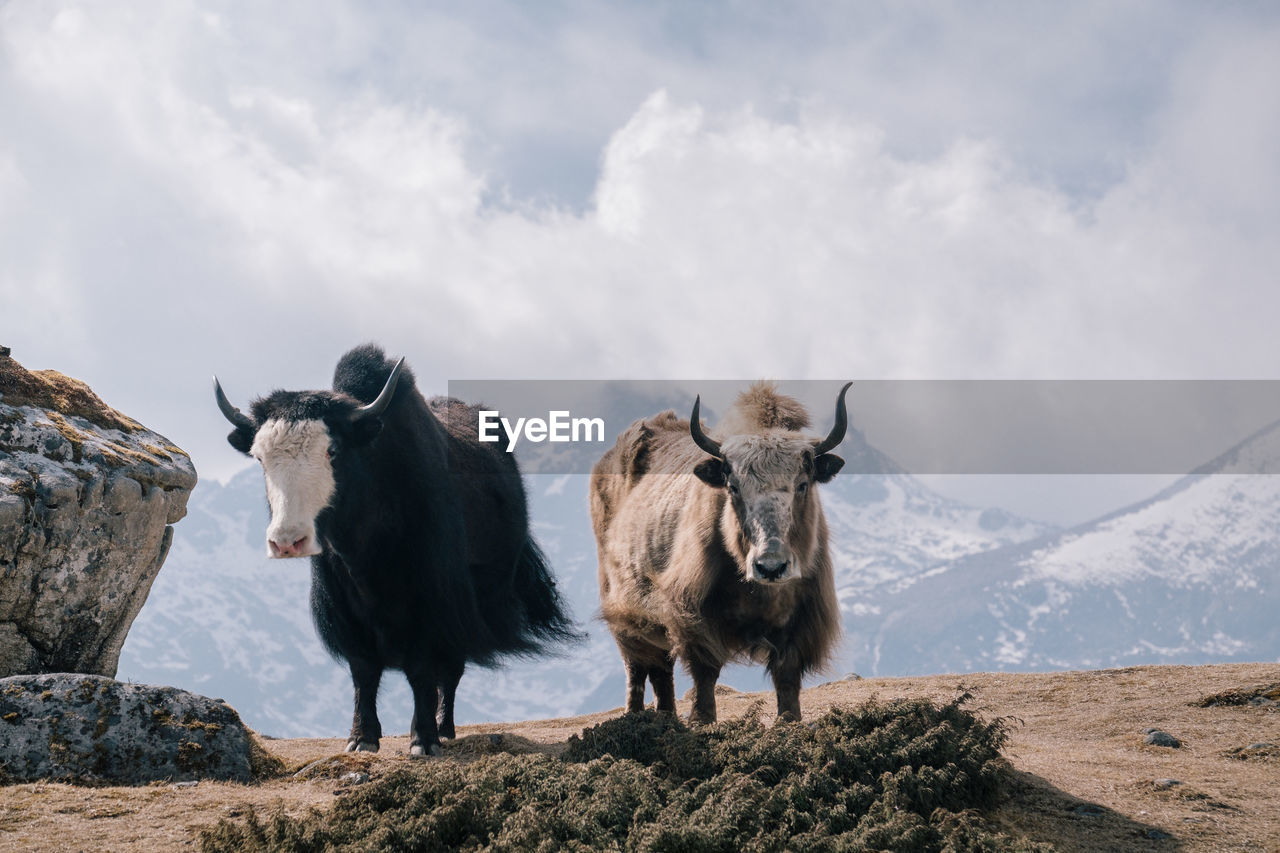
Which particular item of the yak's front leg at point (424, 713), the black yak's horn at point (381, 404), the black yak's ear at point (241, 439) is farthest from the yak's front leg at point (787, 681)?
the black yak's ear at point (241, 439)

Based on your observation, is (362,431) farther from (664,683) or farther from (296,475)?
(664,683)

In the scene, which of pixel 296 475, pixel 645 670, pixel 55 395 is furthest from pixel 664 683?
pixel 55 395

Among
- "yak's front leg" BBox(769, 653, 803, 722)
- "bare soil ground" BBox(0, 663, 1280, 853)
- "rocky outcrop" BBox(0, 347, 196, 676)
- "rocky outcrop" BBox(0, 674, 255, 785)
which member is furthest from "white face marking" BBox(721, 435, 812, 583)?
"rocky outcrop" BBox(0, 347, 196, 676)

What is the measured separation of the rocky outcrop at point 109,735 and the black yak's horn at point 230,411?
7.93ft

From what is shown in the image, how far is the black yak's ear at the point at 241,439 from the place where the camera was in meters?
9.18

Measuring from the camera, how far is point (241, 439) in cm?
924

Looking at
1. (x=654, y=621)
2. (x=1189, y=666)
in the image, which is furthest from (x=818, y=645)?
(x=1189, y=666)

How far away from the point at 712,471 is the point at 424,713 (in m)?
3.05

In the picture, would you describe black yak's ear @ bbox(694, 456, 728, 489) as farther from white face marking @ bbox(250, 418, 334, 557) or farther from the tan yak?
white face marking @ bbox(250, 418, 334, 557)

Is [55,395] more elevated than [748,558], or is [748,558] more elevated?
[55,395]

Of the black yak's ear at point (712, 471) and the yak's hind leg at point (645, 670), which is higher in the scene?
the black yak's ear at point (712, 471)

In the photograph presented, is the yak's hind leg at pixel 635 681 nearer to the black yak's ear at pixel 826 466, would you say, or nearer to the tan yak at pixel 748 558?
the tan yak at pixel 748 558

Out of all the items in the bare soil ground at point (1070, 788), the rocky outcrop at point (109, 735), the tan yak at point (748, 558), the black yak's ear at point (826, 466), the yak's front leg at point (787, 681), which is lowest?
the bare soil ground at point (1070, 788)

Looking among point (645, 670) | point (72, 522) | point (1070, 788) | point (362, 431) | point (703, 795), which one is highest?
point (362, 431)
